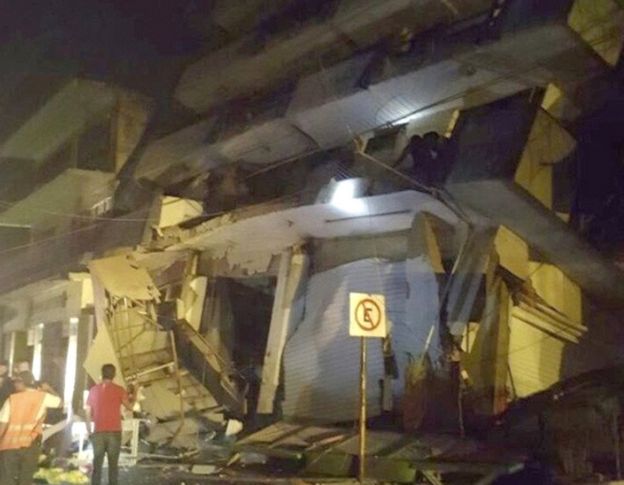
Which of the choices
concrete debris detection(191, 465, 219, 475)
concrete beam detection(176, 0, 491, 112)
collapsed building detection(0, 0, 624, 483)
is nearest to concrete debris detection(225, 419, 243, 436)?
collapsed building detection(0, 0, 624, 483)

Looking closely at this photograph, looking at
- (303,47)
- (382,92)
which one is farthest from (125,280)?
(382,92)

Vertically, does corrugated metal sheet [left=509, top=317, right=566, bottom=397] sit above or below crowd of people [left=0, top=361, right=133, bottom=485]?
above

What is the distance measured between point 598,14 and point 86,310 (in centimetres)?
1265

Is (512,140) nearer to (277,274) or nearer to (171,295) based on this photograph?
(277,274)

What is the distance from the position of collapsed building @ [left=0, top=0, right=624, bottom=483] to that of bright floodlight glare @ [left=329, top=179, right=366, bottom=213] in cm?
4

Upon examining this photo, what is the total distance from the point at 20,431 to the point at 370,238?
21.2 feet

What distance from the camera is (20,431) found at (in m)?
10.5

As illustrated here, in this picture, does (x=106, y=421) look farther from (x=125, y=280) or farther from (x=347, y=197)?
(x=125, y=280)

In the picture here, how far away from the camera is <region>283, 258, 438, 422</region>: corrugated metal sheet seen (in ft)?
41.9

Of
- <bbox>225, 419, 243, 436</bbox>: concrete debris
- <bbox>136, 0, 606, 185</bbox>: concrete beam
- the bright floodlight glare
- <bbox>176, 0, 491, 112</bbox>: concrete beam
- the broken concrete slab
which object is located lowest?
<bbox>225, 419, 243, 436</bbox>: concrete debris

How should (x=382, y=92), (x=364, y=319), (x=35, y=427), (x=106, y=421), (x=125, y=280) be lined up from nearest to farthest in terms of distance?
1. (x=364, y=319)
2. (x=35, y=427)
3. (x=106, y=421)
4. (x=382, y=92)
5. (x=125, y=280)

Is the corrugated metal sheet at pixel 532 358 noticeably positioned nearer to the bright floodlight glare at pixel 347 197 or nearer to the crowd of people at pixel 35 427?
the bright floodlight glare at pixel 347 197

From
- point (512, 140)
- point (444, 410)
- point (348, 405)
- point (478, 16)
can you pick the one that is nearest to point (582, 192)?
point (512, 140)

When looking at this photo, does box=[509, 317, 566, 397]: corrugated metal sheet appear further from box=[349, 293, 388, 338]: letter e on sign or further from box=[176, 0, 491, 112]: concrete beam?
box=[176, 0, 491, 112]: concrete beam
